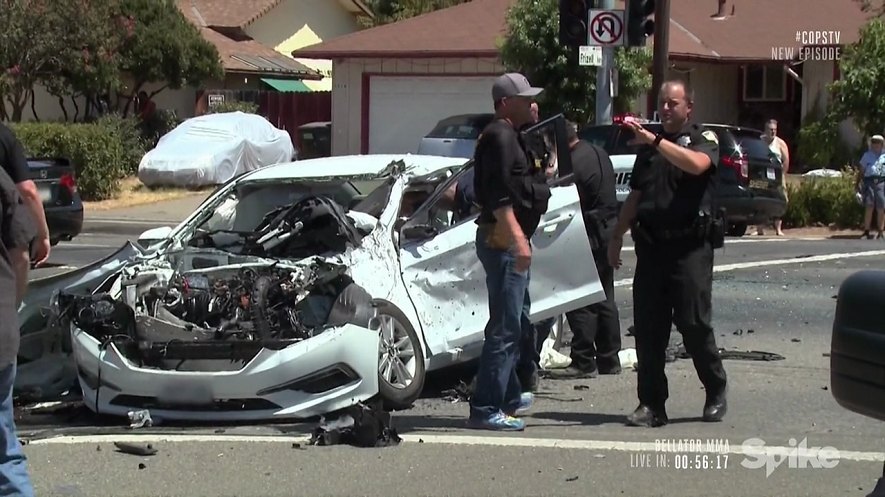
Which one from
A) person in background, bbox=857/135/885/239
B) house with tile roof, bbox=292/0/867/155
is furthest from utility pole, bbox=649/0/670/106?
house with tile roof, bbox=292/0/867/155

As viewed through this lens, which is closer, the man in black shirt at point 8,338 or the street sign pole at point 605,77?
the man in black shirt at point 8,338

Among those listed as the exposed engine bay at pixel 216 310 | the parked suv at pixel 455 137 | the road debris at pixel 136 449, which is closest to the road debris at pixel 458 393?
the exposed engine bay at pixel 216 310

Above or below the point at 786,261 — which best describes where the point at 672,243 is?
above

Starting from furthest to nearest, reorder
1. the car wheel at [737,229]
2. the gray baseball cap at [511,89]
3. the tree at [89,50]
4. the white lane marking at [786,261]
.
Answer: the tree at [89,50] < the car wheel at [737,229] < the white lane marking at [786,261] < the gray baseball cap at [511,89]

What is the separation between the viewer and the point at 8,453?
16.1 feet

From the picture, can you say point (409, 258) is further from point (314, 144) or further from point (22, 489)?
point (314, 144)

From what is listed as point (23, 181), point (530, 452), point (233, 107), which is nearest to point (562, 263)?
point (530, 452)

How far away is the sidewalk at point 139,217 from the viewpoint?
20.9 metres

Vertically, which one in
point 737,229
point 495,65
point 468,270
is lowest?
point 737,229

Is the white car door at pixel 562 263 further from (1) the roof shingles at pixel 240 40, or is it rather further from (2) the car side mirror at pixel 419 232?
(1) the roof shingles at pixel 240 40

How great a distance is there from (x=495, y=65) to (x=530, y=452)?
75.8ft

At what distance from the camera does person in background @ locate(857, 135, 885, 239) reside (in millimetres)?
18500

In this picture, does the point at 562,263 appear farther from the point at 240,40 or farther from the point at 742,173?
the point at 240,40

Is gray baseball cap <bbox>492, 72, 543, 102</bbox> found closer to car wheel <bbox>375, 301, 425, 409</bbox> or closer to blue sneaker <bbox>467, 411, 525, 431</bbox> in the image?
car wheel <bbox>375, 301, 425, 409</bbox>
